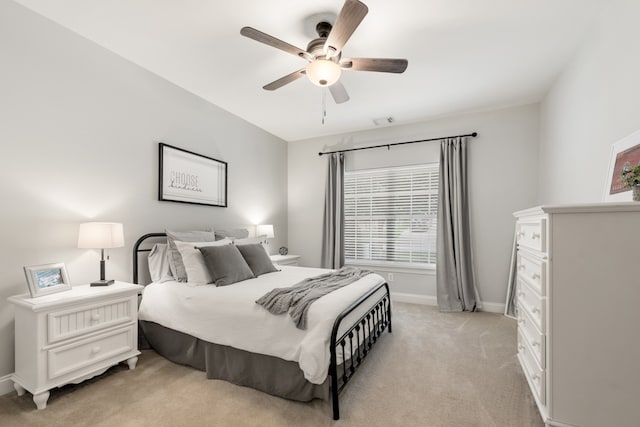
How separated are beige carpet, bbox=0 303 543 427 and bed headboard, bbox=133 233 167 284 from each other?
30.9 inches

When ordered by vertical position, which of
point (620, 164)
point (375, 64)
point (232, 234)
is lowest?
point (232, 234)

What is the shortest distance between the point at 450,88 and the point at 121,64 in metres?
3.52

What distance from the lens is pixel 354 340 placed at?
2.43 m

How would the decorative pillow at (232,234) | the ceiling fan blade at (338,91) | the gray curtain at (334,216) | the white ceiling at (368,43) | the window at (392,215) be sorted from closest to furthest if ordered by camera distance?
the white ceiling at (368,43)
the ceiling fan blade at (338,91)
the decorative pillow at (232,234)
the window at (392,215)
the gray curtain at (334,216)

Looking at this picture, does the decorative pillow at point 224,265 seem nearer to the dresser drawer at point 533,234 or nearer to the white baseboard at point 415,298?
the dresser drawer at point 533,234

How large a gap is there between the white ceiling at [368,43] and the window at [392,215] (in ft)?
4.10

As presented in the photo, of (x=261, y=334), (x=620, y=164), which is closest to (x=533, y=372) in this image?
(x=620, y=164)

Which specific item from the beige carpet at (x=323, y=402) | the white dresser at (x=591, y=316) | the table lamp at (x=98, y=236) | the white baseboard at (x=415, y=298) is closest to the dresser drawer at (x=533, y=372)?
the white dresser at (x=591, y=316)

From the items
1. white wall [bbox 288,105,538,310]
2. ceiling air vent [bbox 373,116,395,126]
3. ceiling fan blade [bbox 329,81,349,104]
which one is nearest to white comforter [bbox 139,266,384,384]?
ceiling fan blade [bbox 329,81,349,104]

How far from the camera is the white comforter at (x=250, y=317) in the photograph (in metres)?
1.92

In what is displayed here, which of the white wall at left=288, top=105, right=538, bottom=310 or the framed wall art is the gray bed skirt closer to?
the framed wall art

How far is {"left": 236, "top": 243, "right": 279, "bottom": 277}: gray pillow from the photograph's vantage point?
318cm

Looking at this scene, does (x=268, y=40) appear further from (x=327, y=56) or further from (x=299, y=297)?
(x=299, y=297)

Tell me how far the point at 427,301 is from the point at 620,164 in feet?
9.80
